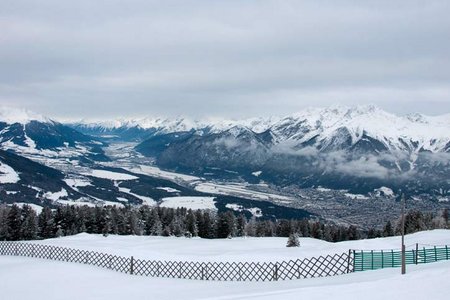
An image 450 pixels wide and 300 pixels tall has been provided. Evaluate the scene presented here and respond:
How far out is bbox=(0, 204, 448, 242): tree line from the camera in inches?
4363

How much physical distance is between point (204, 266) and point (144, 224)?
81.0m

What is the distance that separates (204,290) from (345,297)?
10614mm

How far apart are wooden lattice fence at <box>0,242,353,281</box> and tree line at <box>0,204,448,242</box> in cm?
5419

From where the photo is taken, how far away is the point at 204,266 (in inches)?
1828

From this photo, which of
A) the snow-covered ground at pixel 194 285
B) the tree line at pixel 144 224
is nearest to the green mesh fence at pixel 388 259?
the snow-covered ground at pixel 194 285

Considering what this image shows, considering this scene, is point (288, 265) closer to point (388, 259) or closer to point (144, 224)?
point (388, 259)

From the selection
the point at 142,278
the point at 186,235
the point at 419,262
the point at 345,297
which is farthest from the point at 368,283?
the point at 186,235

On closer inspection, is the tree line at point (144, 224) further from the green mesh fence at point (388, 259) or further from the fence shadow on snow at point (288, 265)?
the green mesh fence at point (388, 259)

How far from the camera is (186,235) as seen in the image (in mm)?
120688

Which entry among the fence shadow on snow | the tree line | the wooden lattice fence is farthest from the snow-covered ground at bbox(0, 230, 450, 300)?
the tree line

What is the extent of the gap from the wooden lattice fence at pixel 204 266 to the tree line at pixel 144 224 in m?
54.2

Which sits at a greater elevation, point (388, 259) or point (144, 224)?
point (388, 259)

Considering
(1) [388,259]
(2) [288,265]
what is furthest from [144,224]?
(1) [388,259]

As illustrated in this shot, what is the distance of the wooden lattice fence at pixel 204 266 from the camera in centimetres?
3609
